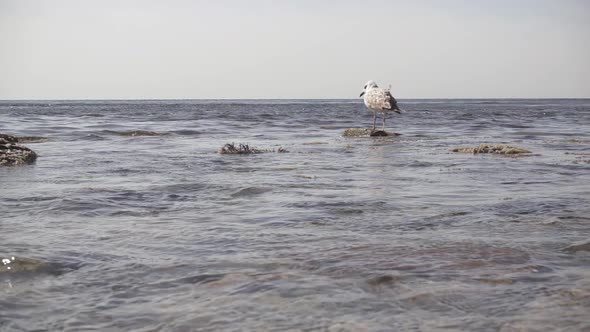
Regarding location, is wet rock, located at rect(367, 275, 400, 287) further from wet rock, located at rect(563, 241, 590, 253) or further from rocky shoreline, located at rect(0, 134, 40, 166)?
rocky shoreline, located at rect(0, 134, 40, 166)

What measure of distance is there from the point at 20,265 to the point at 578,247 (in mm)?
4791

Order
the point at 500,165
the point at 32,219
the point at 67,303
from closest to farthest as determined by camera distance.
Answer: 1. the point at 67,303
2. the point at 32,219
3. the point at 500,165

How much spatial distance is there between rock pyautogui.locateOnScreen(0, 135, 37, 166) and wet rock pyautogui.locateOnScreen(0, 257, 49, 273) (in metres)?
8.85

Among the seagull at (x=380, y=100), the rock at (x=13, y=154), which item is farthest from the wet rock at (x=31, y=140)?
the seagull at (x=380, y=100)

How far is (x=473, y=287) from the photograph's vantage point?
4492 millimetres

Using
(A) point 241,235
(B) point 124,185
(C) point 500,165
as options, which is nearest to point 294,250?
(A) point 241,235

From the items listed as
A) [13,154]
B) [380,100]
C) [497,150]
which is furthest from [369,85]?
[13,154]

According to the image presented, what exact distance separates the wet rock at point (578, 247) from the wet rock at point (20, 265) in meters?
4.47

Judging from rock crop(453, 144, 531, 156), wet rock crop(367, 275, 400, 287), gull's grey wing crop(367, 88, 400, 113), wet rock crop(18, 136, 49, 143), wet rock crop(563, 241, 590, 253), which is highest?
gull's grey wing crop(367, 88, 400, 113)

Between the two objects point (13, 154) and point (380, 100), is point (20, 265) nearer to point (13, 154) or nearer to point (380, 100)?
point (13, 154)

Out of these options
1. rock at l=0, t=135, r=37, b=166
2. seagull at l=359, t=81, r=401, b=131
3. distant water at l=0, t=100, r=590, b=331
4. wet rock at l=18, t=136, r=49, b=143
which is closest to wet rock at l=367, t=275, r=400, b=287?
distant water at l=0, t=100, r=590, b=331

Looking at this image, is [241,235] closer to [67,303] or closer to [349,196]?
[67,303]

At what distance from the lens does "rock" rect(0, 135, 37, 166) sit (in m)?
13.4

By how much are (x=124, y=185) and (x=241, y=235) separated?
456 cm
